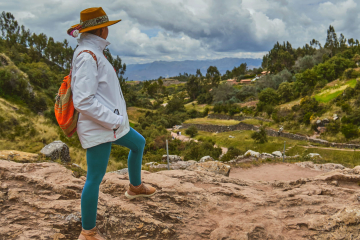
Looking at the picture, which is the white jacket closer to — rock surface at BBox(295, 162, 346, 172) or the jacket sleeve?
the jacket sleeve

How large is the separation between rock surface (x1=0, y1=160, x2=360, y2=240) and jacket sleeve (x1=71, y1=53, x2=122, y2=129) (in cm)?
153

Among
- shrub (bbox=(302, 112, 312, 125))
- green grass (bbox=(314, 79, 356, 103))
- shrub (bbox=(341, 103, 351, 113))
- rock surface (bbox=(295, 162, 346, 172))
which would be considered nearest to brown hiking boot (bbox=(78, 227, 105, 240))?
rock surface (bbox=(295, 162, 346, 172))

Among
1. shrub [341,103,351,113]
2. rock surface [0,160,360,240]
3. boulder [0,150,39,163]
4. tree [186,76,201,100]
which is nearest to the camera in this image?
rock surface [0,160,360,240]

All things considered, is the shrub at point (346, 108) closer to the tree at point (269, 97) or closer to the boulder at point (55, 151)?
the tree at point (269, 97)

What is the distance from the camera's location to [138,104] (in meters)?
67.8

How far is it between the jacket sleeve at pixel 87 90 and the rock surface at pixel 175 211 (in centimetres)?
153

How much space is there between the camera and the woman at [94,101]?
93.0 inches

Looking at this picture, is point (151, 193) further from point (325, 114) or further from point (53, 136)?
point (325, 114)

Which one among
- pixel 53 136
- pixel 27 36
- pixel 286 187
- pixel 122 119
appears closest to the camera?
pixel 122 119

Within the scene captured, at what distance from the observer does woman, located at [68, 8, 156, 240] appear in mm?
2361

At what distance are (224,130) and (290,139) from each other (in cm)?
1344

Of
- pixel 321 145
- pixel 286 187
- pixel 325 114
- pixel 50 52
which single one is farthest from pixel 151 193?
pixel 50 52

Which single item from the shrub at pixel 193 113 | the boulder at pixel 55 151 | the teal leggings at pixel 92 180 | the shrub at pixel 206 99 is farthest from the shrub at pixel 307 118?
the shrub at pixel 206 99

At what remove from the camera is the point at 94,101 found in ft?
7.79
